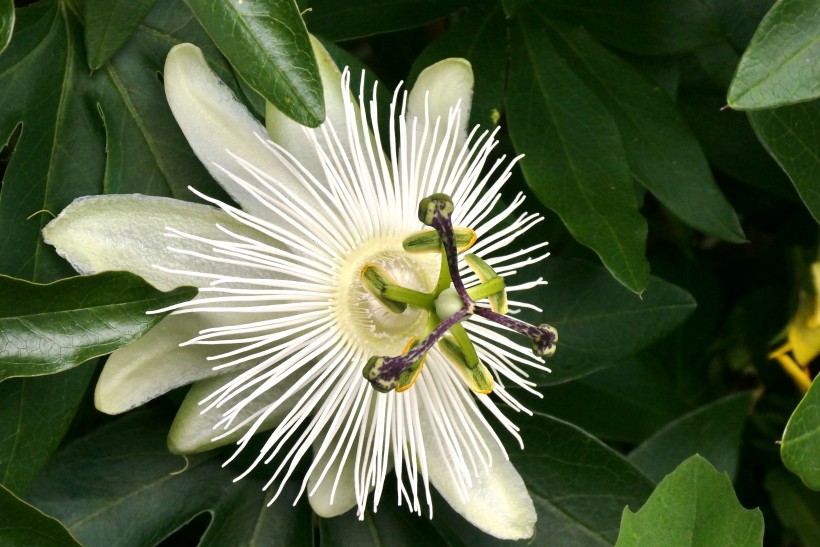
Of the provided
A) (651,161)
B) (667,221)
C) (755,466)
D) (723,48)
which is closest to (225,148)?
(651,161)

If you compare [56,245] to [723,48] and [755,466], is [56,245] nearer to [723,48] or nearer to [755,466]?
[723,48]

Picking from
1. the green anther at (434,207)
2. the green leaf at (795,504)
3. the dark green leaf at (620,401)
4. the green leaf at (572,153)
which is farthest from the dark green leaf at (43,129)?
the green leaf at (795,504)

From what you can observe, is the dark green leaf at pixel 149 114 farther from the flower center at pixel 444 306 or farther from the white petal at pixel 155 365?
the flower center at pixel 444 306

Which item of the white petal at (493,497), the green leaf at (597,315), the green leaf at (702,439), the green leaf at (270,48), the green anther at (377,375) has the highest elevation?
the green leaf at (270,48)

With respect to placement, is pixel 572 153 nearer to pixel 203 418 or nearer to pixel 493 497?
pixel 493 497

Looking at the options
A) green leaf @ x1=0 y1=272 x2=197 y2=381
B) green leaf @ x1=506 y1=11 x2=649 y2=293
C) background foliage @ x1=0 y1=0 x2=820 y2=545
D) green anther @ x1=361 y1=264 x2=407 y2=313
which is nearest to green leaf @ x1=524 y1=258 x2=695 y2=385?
background foliage @ x1=0 y1=0 x2=820 y2=545

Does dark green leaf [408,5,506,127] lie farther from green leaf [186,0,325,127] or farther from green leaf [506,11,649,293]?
green leaf [186,0,325,127]

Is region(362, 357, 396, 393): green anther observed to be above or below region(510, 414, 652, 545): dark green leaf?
above
